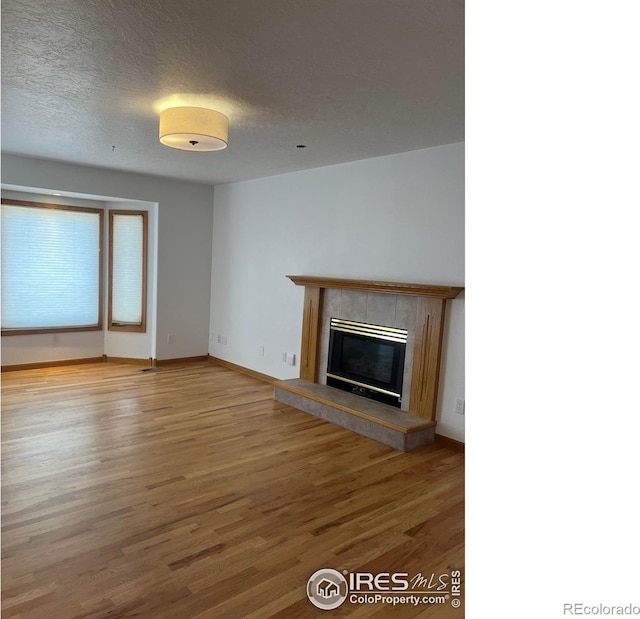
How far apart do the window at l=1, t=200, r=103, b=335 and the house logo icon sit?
521cm

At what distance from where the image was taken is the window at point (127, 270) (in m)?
6.44

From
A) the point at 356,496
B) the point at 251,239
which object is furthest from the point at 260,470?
the point at 251,239

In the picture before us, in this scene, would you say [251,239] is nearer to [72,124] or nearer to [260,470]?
[72,124]

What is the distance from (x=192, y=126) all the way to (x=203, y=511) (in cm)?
245

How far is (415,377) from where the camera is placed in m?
4.18

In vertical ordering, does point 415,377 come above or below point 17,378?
above

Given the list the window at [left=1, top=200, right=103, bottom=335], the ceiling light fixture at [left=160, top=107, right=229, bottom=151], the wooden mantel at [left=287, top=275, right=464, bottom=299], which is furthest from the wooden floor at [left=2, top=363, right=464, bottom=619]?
the ceiling light fixture at [left=160, top=107, right=229, bottom=151]

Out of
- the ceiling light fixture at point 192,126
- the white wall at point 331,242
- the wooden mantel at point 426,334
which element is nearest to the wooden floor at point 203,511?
the wooden mantel at point 426,334

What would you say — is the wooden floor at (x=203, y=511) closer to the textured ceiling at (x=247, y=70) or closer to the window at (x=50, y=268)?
the window at (x=50, y=268)

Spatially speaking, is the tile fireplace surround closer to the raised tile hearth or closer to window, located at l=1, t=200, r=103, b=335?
the raised tile hearth

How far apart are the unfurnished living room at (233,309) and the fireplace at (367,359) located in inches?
1.1

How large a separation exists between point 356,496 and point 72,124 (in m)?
3.61
